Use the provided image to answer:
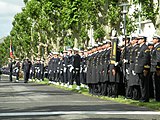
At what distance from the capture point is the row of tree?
35062 mm

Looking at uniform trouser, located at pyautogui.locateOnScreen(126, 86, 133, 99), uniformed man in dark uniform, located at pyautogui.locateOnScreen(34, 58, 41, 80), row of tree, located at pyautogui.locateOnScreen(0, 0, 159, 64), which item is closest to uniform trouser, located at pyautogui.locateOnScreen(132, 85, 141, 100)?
uniform trouser, located at pyautogui.locateOnScreen(126, 86, 133, 99)

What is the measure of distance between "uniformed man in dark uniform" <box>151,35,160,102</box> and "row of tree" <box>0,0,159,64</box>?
383 inches

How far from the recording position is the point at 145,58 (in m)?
18.0

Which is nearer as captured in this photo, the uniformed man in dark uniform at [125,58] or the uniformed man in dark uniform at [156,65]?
the uniformed man in dark uniform at [156,65]

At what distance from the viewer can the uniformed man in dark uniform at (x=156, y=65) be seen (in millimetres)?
17406

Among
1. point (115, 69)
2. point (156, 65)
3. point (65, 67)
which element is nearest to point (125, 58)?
point (115, 69)

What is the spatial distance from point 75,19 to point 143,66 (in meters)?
25.3

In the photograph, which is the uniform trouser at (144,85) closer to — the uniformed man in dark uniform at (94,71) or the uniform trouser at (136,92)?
the uniform trouser at (136,92)

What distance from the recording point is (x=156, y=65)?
57.8 ft

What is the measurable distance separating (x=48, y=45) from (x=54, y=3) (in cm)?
1987

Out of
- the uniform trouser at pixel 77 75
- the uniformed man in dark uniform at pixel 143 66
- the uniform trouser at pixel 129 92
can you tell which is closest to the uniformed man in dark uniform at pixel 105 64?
the uniform trouser at pixel 129 92

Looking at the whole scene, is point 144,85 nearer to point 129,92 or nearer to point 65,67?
point 129,92

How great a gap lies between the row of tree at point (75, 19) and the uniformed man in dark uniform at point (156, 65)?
974 centimetres

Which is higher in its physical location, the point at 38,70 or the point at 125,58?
the point at 38,70
